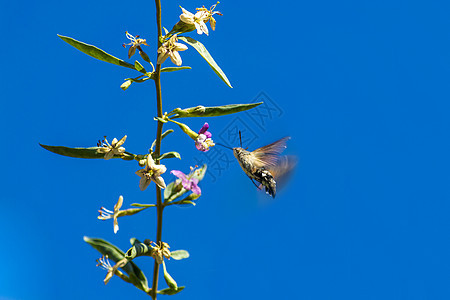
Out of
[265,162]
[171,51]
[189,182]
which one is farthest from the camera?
[265,162]

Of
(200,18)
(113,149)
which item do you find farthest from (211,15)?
(113,149)

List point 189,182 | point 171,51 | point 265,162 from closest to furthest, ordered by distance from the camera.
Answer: point 171,51 → point 189,182 → point 265,162

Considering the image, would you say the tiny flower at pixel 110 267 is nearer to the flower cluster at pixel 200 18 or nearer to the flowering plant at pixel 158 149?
the flowering plant at pixel 158 149

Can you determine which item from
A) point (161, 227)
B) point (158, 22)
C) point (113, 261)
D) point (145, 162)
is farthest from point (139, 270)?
point (158, 22)

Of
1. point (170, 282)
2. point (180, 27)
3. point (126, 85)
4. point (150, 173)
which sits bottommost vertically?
point (170, 282)

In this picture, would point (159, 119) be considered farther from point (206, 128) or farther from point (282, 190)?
point (282, 190)

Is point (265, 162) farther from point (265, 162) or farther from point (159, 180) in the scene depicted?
point (159, 180)

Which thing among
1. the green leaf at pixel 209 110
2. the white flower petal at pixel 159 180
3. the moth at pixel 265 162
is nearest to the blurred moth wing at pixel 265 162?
the moth at pixel 265 162
